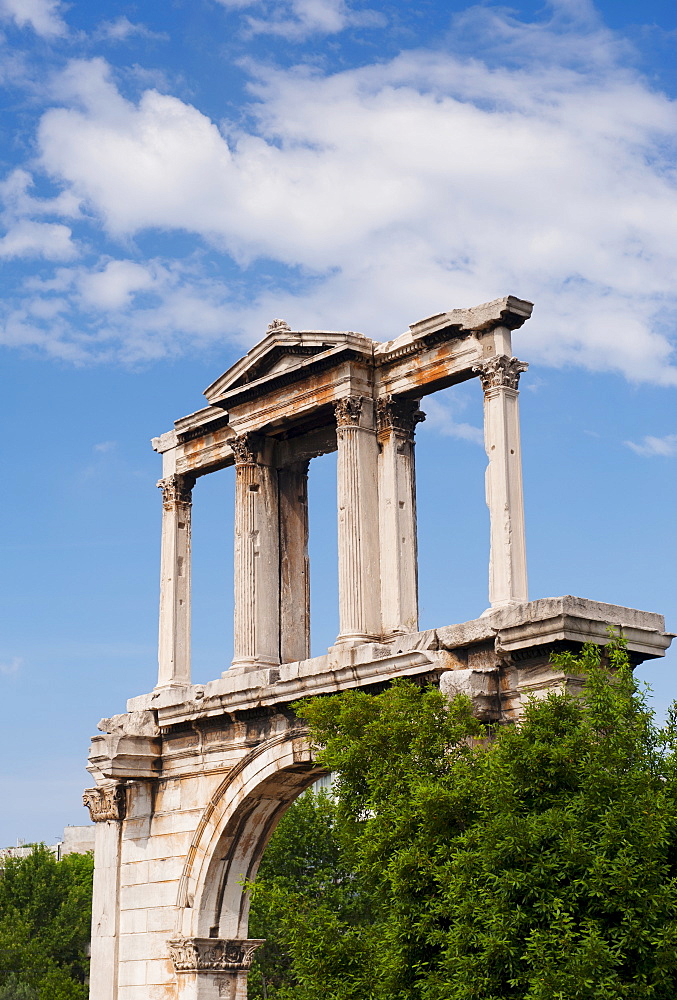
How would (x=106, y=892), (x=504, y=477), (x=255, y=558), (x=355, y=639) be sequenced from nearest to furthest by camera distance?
(x=504, y=477), (x=355, y=639), (x=255, y=558), (x=106, y=892)

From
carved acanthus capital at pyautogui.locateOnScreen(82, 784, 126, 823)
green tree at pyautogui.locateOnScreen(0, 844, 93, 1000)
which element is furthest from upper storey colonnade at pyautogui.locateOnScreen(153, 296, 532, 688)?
green tree at pyautogui.locateOnScreen(0, 844, 93, 1000)

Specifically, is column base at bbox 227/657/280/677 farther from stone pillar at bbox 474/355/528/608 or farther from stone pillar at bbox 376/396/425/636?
stone pillar at bbox 474/355/528/608

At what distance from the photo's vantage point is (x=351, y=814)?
1448cm

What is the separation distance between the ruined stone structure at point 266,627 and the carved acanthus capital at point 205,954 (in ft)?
0.07

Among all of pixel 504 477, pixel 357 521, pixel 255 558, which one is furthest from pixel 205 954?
pixel 504 477

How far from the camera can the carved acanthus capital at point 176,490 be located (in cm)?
2141

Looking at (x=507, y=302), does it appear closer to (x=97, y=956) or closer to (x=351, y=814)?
(x=351, y=814)

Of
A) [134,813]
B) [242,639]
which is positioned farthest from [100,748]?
[242,639]

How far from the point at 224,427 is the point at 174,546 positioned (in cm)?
191

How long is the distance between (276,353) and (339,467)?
7.16 feet

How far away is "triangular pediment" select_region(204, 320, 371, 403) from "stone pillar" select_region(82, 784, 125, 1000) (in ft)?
19.1

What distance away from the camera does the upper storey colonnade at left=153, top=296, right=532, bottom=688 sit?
1702cm

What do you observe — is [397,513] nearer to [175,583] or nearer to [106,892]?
[175,583]

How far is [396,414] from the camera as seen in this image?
60.5 feet
